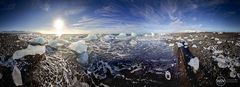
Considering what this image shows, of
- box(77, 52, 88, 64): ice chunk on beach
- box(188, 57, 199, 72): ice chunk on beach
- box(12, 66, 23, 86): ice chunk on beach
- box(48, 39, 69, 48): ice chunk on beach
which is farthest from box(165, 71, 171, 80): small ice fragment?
box(12, 66, 23, 86): ice chunk on beach

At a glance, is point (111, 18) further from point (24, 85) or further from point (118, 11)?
point (24, 85)

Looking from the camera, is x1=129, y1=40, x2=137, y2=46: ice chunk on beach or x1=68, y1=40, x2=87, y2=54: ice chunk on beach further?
x1=129, y1=40, x2=137, y2=46: ice chunk on beach

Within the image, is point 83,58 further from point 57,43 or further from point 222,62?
point 222,62

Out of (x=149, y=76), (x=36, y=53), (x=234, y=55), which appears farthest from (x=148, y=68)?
(x=36, y=53)

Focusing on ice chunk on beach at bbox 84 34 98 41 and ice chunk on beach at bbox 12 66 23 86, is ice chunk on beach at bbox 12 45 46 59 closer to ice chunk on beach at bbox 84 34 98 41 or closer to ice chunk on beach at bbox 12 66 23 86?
ice chunk on beach at bbox 12 66 23 86

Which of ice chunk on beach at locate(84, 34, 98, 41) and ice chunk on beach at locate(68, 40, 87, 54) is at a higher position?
ice chunk on beach at locate(84, 34, 98, 41)

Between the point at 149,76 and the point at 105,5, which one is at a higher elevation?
A: the point at 105,5

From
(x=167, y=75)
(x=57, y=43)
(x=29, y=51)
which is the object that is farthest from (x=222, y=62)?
(x=29, y=51)
